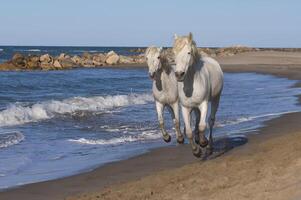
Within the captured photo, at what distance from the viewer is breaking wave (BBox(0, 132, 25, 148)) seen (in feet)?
40.2

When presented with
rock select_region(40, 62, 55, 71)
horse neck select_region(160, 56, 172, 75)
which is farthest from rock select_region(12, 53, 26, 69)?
horse neck select_region(160, 56, 172, 75)

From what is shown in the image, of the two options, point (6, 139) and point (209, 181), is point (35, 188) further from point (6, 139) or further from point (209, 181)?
point (6, 139)

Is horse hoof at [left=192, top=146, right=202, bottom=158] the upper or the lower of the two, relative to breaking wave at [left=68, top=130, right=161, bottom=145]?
upper

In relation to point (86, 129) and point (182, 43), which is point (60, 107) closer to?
point (86, 129)

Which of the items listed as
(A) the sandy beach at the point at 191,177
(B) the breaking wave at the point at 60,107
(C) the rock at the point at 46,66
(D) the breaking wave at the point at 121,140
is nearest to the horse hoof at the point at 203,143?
(A) the sandy beach at the point at 191,177

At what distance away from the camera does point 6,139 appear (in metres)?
12.9

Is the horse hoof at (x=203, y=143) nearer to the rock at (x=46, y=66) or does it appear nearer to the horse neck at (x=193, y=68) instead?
the horse neck at (x=193, y=68)

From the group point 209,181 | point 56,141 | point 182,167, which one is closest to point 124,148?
point 56,141

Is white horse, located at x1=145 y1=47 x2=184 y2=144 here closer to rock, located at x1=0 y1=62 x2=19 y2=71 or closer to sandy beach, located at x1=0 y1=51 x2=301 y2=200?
sandy beach, located at x1=0 y1=51 x2=301 y2=200

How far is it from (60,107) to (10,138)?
7290 mm

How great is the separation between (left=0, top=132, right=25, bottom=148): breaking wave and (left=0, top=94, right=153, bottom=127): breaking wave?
2.49 m

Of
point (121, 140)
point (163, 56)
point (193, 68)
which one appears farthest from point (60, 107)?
point (193, 68)

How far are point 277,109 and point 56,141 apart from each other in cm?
830

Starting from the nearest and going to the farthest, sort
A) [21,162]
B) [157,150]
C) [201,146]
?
[201,146] < [21,162] < [157,150]
